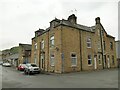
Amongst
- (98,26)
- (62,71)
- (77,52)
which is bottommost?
(62,71)

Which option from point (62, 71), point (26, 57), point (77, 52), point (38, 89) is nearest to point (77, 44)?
point (77, 52)

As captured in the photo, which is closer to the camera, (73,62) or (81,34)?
(73,62)

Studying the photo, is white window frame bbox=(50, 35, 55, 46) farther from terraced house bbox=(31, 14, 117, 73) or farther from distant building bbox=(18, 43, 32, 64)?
distant building bbox=(18, 43, 32, 64)

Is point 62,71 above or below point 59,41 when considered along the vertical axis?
below

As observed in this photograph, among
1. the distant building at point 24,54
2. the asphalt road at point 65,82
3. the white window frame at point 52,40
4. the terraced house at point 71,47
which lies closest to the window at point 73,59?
the terraced house at point 71,47

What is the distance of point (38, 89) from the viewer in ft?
36.8

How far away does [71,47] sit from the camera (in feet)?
85.1

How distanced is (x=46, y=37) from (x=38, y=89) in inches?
750

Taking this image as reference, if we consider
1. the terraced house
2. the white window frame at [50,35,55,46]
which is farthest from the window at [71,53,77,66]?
the white window frame at [50,35,55,46]

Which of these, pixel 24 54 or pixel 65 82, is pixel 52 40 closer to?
pixel 65 82

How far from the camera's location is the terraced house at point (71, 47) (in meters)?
25.1

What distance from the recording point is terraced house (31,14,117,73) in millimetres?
25078

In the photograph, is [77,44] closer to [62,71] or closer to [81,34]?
[81,34]

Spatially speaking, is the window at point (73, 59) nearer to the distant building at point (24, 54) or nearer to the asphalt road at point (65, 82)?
the asphalt road at point (65, 82)
